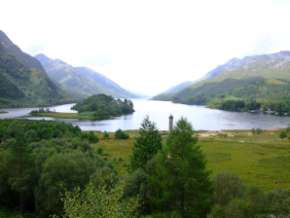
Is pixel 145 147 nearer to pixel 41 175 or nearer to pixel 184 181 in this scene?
pixel 41 175

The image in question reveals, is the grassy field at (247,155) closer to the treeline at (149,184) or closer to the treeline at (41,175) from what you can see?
the treeline at (149,184)

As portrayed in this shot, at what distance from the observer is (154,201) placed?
44.1m

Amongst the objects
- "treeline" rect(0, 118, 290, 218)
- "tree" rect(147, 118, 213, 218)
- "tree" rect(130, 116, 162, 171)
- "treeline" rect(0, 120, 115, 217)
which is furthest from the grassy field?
"treeline" rect(0, 120, 115, 217)

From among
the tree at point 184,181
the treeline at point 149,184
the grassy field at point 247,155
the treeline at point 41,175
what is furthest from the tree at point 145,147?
the tree at point 184,181

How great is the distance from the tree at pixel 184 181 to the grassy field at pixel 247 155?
49.8 ft

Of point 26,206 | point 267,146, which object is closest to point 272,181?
point 26,206

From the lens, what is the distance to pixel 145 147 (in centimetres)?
5869

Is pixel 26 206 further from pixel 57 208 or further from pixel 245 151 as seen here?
pixel 245 151

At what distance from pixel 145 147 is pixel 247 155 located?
191 ft

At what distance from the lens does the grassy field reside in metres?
76.0

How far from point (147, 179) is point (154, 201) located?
13.0ft

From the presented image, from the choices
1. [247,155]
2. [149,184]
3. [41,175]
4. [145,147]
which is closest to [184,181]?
[149,184]

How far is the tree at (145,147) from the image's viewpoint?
57.7 metres

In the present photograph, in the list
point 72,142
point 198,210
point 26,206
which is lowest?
point 26,206
